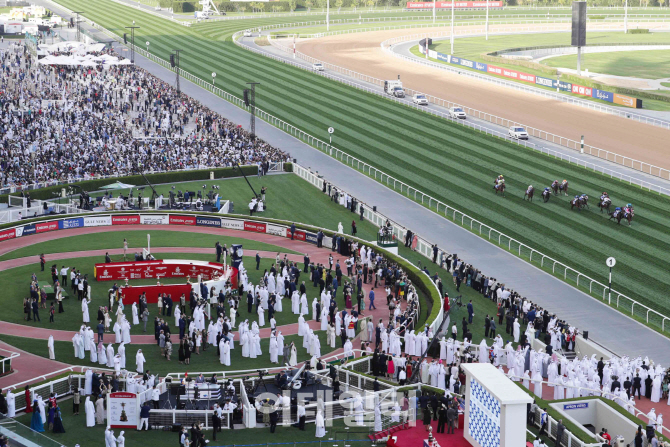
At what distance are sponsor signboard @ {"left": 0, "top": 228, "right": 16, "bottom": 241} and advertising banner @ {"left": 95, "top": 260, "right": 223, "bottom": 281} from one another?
9015 mm

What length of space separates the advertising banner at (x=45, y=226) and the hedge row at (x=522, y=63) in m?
60.9

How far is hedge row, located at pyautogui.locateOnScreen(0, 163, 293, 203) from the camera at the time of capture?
54.6m

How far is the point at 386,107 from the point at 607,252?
123 feet

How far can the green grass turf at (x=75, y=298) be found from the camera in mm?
36688

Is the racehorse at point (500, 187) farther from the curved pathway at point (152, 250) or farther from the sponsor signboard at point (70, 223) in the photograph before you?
the sponsor signboard at point (70, 223)

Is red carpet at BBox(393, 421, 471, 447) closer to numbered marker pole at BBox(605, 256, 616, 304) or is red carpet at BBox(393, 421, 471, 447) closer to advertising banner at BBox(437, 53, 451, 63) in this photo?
numbered marker pole at BBox(605, 256, 616, 304)

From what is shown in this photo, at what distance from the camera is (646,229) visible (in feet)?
166

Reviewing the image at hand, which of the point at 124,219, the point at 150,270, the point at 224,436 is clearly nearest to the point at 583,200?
the point at 150,270

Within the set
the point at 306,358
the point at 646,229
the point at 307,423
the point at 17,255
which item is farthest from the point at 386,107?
the point at 307,423

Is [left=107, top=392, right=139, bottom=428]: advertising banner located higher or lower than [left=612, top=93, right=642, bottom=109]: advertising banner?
lower

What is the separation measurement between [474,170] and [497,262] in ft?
56.9

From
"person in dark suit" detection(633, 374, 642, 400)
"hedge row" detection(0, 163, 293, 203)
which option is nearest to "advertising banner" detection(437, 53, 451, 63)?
"hedge row" detection(0, 163, 293, 203)

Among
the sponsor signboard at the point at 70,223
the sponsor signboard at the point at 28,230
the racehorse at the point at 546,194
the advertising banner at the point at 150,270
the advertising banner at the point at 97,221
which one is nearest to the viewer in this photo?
the advertising banner at the point at 150,270

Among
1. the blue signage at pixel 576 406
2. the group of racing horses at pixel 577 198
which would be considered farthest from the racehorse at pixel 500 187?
the blue signage at pixel 576 406
